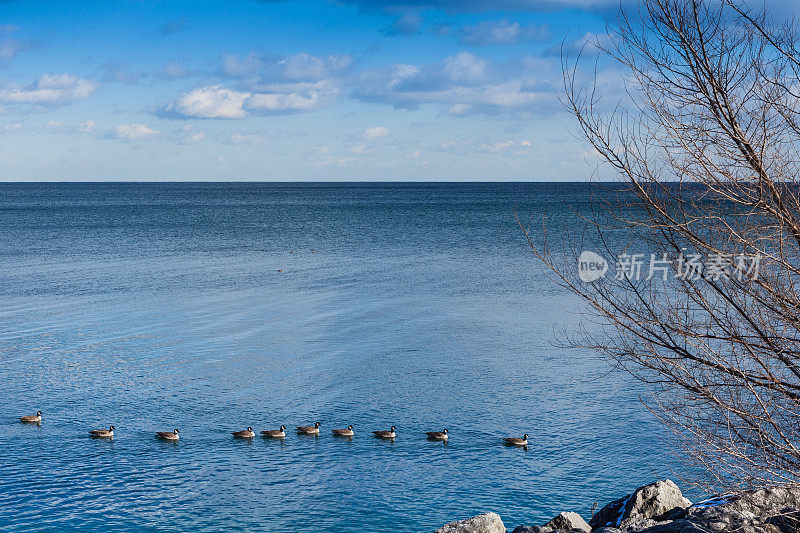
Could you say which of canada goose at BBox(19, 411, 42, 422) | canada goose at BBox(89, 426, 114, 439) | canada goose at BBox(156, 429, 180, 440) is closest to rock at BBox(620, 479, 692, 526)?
canada goose at BBox(156, 429, 180, 440)

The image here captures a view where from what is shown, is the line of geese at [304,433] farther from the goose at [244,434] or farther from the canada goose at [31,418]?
the canada goose at [31,418]

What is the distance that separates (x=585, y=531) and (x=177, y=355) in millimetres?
18590

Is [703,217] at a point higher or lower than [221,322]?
higher

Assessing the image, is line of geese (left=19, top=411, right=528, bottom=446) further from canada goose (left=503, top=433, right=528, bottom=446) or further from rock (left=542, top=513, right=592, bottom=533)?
rock (left=542, top=513, right=592, bottom=533)

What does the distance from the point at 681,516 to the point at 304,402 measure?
12967mm

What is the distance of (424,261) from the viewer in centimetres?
5278

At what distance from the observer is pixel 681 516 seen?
10.7 m

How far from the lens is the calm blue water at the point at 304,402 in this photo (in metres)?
15.5

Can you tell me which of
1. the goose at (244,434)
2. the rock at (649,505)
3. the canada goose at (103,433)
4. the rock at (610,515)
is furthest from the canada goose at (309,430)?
the rock at (649,505)

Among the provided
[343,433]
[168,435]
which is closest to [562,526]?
[343,433]

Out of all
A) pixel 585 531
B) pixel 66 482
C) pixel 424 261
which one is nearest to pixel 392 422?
pixel 66 482

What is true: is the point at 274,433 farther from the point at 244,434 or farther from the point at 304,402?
the point at 304,402

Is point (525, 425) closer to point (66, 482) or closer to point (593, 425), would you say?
point (593, 425)

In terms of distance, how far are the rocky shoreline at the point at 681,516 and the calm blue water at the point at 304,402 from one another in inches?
123
